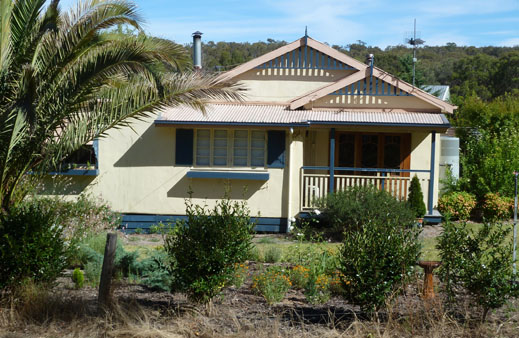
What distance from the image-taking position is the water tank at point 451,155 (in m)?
17.3

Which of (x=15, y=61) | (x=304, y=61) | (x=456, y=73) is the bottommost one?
(x=15, y=61)

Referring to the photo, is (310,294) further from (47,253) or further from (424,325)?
(47,253)

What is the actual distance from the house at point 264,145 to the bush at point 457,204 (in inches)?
37.0

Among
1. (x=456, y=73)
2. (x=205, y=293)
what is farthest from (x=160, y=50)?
(x=456, y=73)

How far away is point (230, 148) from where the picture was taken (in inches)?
569

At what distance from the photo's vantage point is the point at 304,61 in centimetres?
1495

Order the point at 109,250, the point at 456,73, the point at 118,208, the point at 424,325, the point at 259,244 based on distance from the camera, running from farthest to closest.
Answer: the point at 456,73
the point at 118,208
the point at 259,244
the point at 109,250
the point at 424,325

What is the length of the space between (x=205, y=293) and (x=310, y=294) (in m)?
1.50

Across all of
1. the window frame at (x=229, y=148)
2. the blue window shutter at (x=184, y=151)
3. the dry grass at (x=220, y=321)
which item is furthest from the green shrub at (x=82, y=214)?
the dry grass at (x=220, y=321)

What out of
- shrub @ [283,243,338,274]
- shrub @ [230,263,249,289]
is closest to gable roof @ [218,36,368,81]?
shrub @ [283,243,338,274]

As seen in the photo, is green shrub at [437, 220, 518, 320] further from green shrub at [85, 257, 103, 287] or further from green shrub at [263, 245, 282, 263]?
green shrub at [85, 257, 103, 287]

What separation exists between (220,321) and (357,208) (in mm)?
6354

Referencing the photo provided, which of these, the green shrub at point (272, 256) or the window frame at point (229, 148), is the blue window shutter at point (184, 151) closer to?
the window frame at point (229, 148)

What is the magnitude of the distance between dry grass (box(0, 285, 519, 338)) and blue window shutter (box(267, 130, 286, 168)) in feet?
23.2
